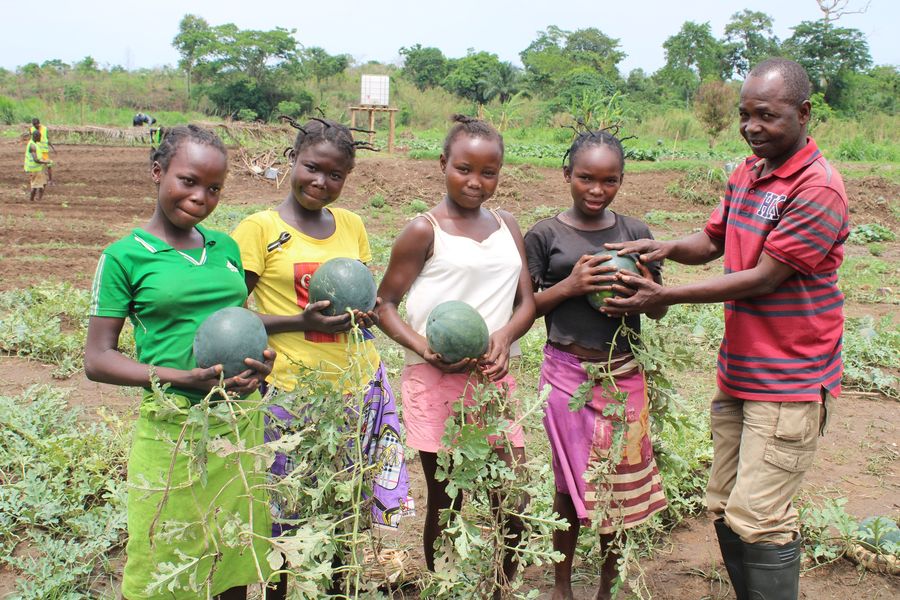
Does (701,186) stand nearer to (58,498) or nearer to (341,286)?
(58,498)

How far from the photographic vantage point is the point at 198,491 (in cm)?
264

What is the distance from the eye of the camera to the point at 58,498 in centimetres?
420

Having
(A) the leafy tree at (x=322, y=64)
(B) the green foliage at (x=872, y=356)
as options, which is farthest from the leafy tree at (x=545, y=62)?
(B) the green foliage at (x=872, y=356)

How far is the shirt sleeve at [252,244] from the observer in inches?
113

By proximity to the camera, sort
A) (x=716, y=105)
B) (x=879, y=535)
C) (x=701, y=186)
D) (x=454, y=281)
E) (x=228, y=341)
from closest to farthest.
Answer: (x=228, y=341) → (x=454, y=281) → (x=879, y=535) → (x=701, y=186) → (x=716, y=105)

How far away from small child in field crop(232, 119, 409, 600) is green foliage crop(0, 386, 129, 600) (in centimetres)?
131

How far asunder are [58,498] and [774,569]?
3.76m

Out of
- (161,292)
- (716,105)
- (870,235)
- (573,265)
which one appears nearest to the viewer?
(161,292)

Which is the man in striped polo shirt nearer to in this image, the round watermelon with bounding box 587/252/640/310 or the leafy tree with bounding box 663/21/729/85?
the round watermelon with bounding box 587/252/640/310

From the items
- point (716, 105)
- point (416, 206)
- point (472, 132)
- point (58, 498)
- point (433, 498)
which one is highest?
point (716, 105)

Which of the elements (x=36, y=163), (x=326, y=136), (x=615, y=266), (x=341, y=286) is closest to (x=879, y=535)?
(x=615, y=266)

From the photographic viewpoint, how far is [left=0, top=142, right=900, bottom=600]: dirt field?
12.7 ft

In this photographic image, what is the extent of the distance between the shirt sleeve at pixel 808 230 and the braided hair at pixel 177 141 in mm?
2104

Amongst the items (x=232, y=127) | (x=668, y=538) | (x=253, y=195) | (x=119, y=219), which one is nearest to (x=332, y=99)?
(x=232, y=127)
